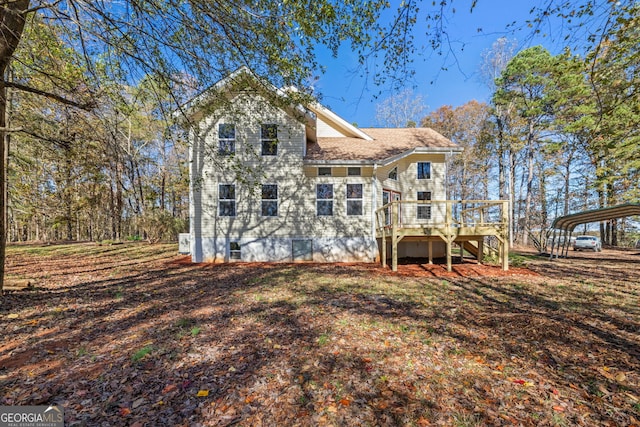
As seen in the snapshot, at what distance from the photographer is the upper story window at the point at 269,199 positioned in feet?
36.9

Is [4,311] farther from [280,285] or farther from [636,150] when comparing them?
[636,150]

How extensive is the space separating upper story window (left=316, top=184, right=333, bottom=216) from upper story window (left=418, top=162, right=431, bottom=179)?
511 cm

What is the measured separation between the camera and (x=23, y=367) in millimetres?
3203

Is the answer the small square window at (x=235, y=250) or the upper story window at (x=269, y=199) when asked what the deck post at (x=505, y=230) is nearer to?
the upper story window at (x=269, y=199)

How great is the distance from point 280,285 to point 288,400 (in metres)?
4.73

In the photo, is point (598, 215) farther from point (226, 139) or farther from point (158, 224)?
point (158, 224)

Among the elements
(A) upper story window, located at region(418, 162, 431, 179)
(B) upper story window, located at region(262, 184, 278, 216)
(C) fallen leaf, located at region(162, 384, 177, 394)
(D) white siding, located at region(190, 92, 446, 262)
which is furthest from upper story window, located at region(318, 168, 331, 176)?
(C) fallen leaf, located at region(162, 384, 177, 394)

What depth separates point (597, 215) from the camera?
11367mm

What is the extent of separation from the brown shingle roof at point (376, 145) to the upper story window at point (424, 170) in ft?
3.15

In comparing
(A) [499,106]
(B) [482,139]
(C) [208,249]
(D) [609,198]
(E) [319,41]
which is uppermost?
(A) [499,106]

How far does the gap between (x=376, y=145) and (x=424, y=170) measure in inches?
112

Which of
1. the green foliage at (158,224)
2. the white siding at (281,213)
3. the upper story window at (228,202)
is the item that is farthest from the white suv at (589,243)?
the green foliage at (158,224)

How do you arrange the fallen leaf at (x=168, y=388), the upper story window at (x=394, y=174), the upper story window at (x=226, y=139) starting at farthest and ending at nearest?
the upper story window at (x=394, y=174) → the upper story window at (x=226, y=139) → the fallen leaf at (x=168, y=388)

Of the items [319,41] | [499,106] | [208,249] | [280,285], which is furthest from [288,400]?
[499,106]
